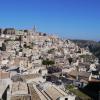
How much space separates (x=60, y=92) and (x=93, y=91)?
6.68m

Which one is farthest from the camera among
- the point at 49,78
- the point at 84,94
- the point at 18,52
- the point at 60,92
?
the point at 18,52

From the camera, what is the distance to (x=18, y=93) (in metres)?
18.1

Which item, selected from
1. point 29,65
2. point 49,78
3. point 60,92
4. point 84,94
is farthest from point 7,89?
point 29,65

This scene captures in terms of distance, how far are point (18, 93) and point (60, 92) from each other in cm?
381

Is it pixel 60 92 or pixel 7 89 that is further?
pixel 60 92

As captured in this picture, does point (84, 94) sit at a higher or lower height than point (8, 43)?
lower

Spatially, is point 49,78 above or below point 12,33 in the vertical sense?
below


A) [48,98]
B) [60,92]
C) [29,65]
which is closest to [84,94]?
[60,92]

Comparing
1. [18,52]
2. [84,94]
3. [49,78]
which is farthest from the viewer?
[18,52]

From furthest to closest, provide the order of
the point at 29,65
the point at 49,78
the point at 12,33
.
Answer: the point at 12,33 < the point at 29,65 < the point at 49,78

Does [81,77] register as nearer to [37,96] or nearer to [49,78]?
[49,78]

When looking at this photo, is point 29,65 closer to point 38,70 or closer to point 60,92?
point 38,70

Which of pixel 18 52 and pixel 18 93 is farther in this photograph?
pixel 18 52

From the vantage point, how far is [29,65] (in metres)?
42.3
